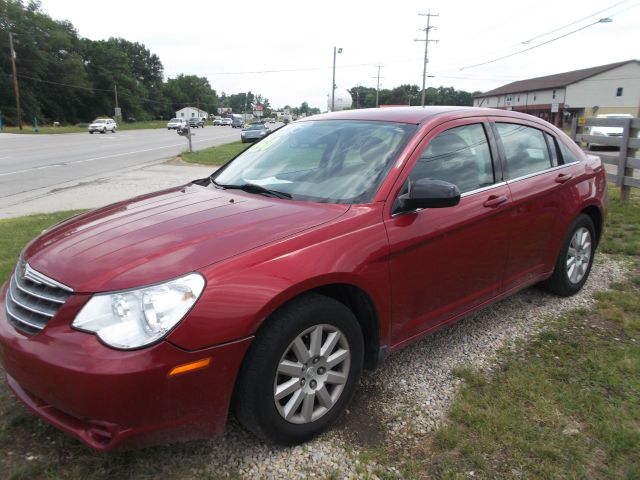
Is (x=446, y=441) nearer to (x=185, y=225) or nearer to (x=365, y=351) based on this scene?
(x=365, y=351)

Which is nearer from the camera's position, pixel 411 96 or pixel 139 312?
pixel 139 312

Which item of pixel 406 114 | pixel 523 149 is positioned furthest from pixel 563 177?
pixel 406 114

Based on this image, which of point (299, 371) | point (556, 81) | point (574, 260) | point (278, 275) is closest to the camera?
point (278, 275)

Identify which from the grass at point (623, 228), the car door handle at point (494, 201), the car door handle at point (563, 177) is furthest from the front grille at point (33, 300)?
the grass at point (623, 228)

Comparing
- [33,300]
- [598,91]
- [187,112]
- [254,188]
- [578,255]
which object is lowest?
[578,255]

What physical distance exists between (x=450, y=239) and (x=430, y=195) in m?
0.47

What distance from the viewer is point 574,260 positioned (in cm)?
441

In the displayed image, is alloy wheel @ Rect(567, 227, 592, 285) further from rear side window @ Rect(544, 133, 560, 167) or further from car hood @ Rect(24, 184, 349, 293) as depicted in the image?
car hood @ Rect(24, 184, 349, 293)

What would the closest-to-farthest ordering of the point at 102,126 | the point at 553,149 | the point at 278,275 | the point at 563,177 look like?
1. the point at 278,275
2. the point at 563,177
3. the point at 553,149
4. the point at 102,126

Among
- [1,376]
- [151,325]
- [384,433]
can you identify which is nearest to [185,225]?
[151,325]

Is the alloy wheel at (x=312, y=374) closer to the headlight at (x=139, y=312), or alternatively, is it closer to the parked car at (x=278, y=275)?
the parked car at (x=278, y=275)

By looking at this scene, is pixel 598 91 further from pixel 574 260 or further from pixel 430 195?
pixel 430 195

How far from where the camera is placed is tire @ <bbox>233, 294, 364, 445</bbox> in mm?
2248

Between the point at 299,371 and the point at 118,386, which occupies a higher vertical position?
the point at 118,386
